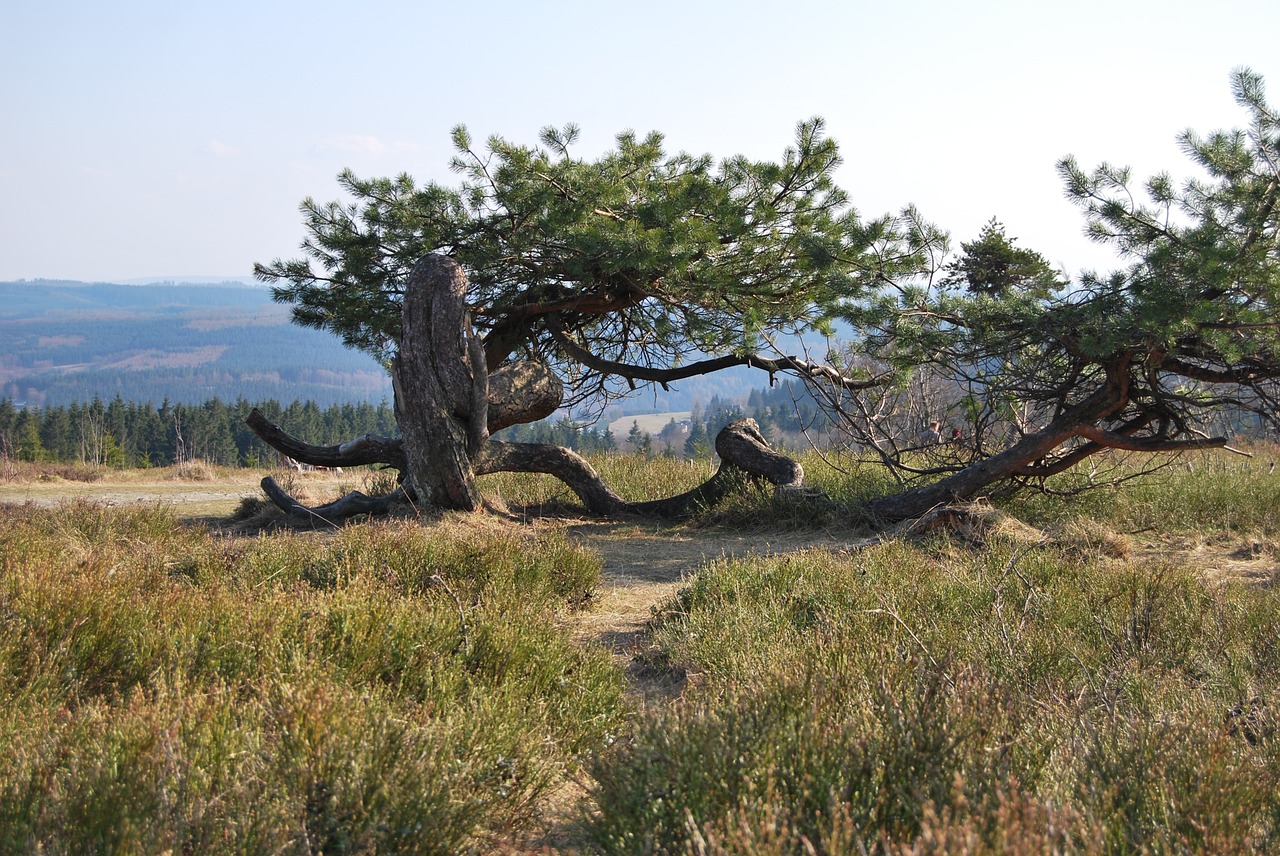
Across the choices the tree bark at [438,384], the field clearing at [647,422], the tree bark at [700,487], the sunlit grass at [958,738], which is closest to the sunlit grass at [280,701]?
the sunlit grass at [958,738]

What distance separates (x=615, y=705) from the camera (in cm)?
405

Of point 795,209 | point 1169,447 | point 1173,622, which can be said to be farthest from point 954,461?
point 1173,622

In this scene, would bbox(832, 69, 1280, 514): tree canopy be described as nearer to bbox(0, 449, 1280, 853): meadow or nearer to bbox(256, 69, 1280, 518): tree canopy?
bbox(256, 69, 1280, 518): tree canopy

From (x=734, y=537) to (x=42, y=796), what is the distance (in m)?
8.00

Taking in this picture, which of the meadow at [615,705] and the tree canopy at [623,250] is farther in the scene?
the tree canopy at [623,250]

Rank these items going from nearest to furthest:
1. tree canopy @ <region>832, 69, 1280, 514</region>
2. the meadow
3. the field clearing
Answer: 1. the meadow
2. tree canopy @ <region>832, 69, 1280, 514</region>
3. the field clearing

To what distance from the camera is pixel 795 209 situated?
10016 millimetres

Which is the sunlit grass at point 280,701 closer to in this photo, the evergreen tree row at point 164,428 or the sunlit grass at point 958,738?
the sunlit grass at point 958,738

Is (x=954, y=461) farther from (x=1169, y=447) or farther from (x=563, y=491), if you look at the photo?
(x=563, y=491)

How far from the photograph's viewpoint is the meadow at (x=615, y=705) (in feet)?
8.36

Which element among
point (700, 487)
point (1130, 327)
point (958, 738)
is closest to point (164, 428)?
point (700, 487)

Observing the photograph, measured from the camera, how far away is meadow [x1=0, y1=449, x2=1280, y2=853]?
255cm

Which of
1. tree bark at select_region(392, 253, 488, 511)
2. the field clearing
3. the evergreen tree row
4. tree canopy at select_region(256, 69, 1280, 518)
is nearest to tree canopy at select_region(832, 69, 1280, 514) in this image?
tree canopy at select_region(256, 69, 1280, 518)

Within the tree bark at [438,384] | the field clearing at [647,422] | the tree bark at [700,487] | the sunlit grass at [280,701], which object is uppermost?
the field clearing at [647,422]
